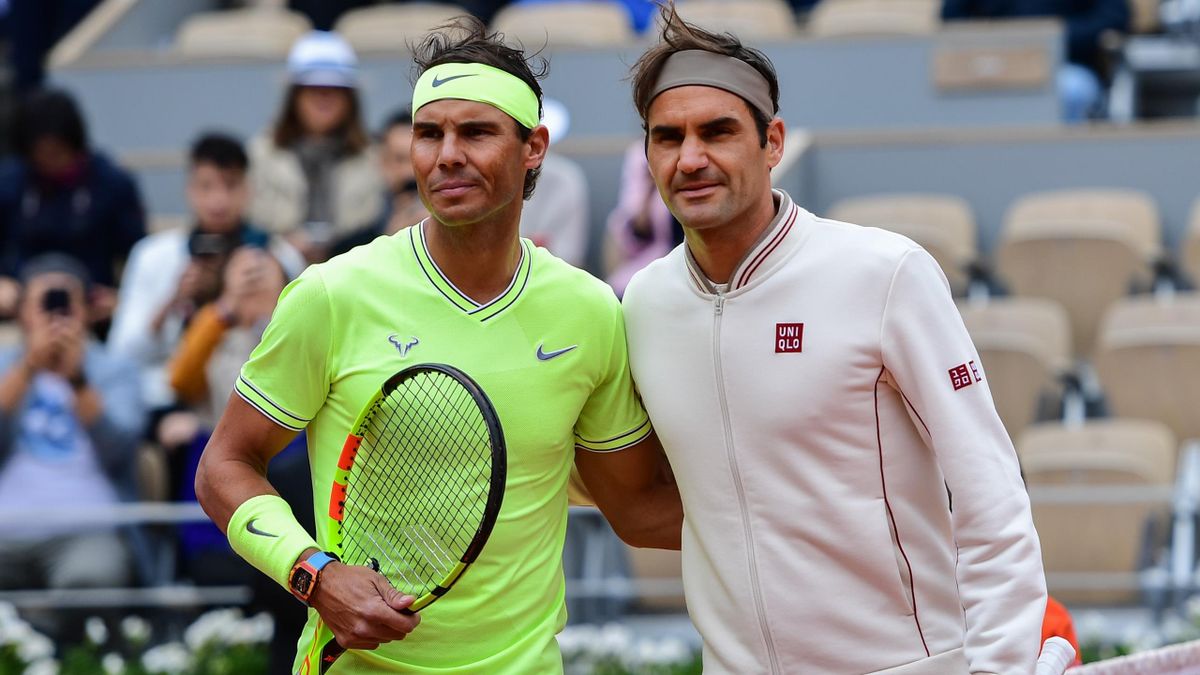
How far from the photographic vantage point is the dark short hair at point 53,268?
7.29m

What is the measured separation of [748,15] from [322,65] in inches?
134

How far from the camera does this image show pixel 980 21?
11.1 m

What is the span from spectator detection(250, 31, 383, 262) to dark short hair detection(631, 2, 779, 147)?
16.9 feet

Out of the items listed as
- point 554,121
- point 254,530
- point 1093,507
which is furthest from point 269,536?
point 554,121

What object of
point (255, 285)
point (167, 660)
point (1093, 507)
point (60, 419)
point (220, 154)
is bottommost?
point (167, 660)

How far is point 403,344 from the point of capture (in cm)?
331

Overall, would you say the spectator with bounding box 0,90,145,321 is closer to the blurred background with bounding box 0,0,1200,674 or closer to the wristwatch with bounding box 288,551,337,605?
the blurred background with bounding box 0,0,1200,674

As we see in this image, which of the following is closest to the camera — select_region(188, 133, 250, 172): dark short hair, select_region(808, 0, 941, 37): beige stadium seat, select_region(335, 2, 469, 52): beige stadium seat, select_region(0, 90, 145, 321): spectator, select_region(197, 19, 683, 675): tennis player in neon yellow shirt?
select_region(197, 19, 683, 675): tennis player in neon yellow shirt

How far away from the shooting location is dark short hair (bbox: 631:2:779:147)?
339 centimetres

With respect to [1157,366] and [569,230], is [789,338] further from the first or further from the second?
[569,230]

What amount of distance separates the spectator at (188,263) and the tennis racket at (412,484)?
4386 millimetres

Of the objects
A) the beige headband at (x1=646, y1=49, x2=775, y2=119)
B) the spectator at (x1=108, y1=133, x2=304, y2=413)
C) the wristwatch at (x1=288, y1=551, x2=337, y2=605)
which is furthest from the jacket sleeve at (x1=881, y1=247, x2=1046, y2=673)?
the spectator at (x1=108, y1=133, x2=304, y2=413)

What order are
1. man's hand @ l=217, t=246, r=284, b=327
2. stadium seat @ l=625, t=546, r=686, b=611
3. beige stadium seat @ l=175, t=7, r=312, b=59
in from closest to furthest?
stadium seat @ l=625, t=546, r=686, b=611 → man's hand @ l=217, t=246, r=284, b=327 → beige stadium seat @ l=175, t=7, r=312, b=59

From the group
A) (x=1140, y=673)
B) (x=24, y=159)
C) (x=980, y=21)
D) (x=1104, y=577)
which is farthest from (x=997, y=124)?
(x=1140, y=673)
